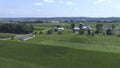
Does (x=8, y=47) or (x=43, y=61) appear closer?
(x=43, y=61)

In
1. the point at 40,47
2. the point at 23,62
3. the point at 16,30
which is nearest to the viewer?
the point at 23,62

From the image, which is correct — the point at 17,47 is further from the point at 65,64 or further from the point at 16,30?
the point at 16,30

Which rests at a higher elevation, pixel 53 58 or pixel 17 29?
pixel 53 58

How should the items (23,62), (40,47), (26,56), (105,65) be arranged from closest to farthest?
1. (105,65)
2. (23,62)
3. (26,56)
4. (40,47)

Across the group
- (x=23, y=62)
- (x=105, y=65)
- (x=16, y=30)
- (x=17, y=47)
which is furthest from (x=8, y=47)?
(x=16, y=30)

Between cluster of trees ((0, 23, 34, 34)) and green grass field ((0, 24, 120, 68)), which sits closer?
green grass field ((0, 24, 120, 68))

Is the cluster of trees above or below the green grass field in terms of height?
below

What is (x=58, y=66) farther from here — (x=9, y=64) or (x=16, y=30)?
(x=16, y=30)

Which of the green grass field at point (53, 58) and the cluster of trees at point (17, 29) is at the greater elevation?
the green grass field at point (53, 58)

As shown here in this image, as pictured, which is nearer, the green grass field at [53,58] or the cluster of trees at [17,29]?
the green grass field at [53,58]

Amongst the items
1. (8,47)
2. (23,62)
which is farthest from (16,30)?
(23,62)
